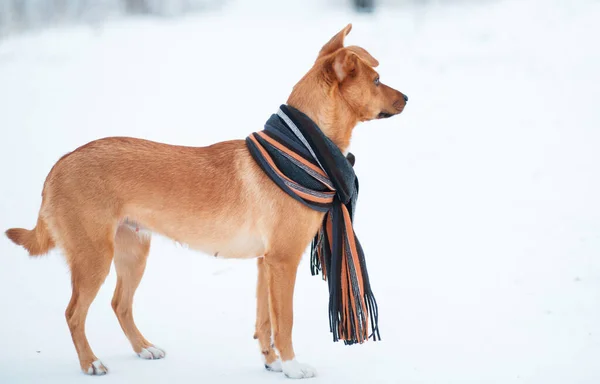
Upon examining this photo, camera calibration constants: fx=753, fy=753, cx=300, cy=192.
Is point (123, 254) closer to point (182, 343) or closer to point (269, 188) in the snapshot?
point (182, 343)

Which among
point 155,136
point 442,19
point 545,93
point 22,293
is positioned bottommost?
point 22,293

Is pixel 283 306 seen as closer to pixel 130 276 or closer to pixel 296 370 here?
pixel 296 370

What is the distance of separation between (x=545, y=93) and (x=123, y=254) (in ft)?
23.3

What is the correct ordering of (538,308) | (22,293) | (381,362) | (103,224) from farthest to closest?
(22,293)
(538,308)
(381,362)
(103,224)

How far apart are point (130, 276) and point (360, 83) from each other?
1.83 metres

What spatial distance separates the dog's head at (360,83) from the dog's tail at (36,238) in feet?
5.98

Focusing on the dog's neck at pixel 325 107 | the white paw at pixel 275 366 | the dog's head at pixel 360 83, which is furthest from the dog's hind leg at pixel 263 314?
the dog's head at pixel 360 83

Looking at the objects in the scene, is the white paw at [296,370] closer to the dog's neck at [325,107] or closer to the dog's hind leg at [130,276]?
the dog's hind leg at [130,276]

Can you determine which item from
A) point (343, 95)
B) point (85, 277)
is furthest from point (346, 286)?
point (85, 277)

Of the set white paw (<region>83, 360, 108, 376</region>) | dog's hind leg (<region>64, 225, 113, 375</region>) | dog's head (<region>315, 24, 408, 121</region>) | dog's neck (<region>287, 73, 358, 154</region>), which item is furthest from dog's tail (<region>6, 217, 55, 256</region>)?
dog's head (<region>315, 24, 408, 121</region>)

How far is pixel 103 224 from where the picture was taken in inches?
163

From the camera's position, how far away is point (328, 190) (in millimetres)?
4258

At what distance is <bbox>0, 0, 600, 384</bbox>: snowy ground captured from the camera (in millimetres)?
4648

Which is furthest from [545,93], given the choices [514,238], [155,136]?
[155,136]
